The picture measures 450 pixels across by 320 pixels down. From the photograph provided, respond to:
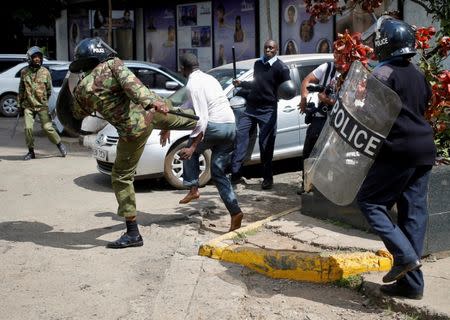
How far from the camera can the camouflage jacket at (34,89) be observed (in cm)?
1161

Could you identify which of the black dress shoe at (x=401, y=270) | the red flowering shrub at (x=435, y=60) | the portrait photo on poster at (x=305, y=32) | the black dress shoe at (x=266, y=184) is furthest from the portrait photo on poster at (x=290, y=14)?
the black dress shoe at (x=401, y=270)

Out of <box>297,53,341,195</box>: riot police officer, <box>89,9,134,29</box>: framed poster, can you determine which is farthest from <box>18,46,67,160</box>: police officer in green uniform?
<box>89,9,134,29</box>: framed poster

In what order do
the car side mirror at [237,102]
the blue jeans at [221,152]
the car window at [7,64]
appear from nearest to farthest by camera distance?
the blue jeans at [221,152]
the car side mirror at [237,102]
the car window at [7,64]

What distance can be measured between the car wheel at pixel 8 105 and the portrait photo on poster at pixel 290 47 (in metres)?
8.10

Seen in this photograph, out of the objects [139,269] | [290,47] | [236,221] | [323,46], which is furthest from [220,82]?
[290,47]

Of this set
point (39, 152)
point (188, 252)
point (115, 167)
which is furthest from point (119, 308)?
point (39, 152)

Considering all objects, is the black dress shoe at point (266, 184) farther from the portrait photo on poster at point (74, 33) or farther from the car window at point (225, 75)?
the portrait photo on poster at point (74, 33)

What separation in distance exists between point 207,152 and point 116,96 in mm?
2990

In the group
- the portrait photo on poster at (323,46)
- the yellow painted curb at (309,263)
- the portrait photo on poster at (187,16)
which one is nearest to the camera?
the yellow painted curb at (309,263)

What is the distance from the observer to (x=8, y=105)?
63.4 ft

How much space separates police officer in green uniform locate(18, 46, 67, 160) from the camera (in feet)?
38.0

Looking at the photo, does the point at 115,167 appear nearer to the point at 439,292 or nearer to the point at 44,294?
the point at 44,294

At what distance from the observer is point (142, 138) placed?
6043 mm

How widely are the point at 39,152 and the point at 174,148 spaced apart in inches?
190
